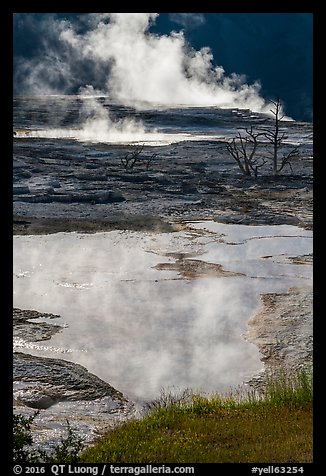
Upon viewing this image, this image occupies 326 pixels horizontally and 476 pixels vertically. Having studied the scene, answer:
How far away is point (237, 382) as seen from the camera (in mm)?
6500

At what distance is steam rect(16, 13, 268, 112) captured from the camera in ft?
92.4

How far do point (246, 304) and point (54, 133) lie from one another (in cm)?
1890

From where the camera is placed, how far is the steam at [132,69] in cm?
2817

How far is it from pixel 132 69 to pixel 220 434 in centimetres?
2907

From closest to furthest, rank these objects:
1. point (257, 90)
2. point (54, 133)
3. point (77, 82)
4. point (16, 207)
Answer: point (16, 207)
point (54, 133)
point (257, 90)
point (77, 82)

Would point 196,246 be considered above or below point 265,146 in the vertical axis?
below

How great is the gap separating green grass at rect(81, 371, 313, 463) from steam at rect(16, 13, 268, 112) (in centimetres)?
2244

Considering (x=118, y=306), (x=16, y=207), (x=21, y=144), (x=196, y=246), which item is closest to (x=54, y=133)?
(x=21, y=144)

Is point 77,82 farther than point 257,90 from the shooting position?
Yes

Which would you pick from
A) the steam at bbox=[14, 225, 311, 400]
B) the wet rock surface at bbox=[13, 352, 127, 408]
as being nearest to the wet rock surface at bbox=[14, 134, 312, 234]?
the steam at bbox=[14, 225, 311, 400]
